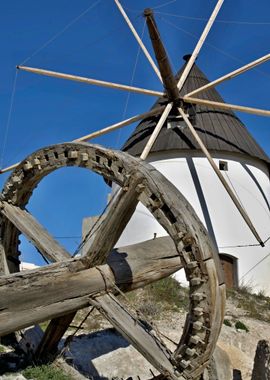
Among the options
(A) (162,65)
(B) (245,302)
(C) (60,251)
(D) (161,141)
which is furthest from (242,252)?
(C) (60,251)

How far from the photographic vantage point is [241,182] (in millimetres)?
17328

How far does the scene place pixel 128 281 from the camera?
623cm

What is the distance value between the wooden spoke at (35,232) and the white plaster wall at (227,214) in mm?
9613

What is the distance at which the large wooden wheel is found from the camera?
5203 mm

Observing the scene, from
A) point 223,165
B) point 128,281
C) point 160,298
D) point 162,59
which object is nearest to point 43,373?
point 128,281

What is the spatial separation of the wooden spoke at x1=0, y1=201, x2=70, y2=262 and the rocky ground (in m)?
1.29

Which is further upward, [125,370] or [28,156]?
[28,156]

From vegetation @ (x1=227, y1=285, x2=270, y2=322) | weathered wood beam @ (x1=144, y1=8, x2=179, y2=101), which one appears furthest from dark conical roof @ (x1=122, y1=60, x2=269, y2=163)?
vegetation @ (x1=227, y1=285, x2=270, y2=322)

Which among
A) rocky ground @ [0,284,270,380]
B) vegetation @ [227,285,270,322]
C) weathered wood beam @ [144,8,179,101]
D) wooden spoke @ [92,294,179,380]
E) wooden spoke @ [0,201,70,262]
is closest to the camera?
wooden spoke @ [92,294,179,380]

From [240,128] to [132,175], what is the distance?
14.2m

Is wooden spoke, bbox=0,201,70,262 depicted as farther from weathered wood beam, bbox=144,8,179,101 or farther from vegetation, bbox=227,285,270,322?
vegetation, bbox=227,285,270,322

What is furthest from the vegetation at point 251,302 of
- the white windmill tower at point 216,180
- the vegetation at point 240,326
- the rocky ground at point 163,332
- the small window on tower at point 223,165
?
the small window on tower at point 223,165

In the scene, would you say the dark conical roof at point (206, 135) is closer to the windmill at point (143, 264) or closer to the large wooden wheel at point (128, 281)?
the windmill at point (143, 264)

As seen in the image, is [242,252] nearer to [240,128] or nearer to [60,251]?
[240,128]
